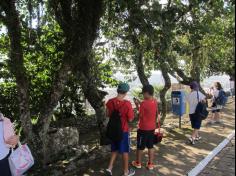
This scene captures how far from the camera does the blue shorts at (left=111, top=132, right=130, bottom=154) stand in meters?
7.36

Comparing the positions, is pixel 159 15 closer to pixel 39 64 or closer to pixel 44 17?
pixel 44 17

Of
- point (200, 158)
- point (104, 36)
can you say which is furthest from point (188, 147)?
point (104, 36)

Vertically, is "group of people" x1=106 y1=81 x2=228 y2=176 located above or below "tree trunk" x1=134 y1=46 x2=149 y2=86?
below

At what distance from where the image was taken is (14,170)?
17.0 feet

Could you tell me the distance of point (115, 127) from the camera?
23.5 ft

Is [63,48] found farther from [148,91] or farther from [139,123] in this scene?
[139,123]

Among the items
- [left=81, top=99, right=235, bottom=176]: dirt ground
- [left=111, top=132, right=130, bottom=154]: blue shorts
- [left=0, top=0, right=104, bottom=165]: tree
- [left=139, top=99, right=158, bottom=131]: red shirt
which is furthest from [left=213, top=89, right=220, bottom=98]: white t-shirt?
[left=111, top=132, right=130, bottom=154]: blue shorts

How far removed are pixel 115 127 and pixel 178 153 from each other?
2810mm

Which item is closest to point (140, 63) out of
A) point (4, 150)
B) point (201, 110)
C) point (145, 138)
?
point (201, 110)

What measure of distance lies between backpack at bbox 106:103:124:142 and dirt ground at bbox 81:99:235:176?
0.87m

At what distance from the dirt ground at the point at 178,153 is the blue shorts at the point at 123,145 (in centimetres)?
55

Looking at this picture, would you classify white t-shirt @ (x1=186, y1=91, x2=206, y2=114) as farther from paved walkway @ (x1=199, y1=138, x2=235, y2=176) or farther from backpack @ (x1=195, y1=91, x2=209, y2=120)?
paved walkway @ (x1=199, y1=138, x2=235, y2=176)

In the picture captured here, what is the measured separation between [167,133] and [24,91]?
5.54m

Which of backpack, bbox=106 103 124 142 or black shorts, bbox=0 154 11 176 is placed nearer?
black shorts, bbox=0 154 11 176
